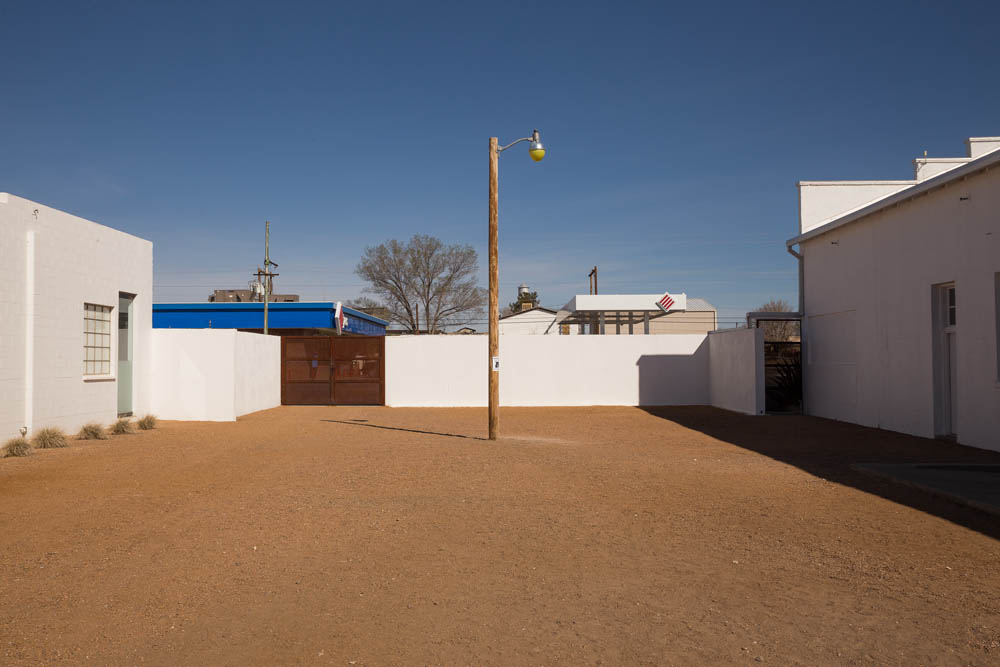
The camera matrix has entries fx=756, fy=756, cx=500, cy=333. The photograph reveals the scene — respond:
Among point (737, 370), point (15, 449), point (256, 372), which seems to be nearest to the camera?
point (15, 449)

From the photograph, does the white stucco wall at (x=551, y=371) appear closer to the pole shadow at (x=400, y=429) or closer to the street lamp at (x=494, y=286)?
the pole shadow at (x=400, y=429)

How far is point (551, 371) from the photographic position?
2245 cm

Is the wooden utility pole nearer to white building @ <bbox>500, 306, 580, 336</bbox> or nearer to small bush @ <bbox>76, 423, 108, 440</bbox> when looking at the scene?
small bush @ <bbox>76, 423, 108, 440</bbox>

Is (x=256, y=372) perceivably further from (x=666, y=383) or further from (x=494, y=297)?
Result: (x=666, y=383)

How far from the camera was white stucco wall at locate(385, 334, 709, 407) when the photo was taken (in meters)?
22.4

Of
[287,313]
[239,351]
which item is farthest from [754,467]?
[287,313]

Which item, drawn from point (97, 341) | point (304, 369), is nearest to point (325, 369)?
point (304, 369)

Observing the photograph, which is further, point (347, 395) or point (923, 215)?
point (347, 395)

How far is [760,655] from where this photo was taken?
152 inches

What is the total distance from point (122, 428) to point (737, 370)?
14493 mm

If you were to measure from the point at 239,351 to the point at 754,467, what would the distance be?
41.8 ft

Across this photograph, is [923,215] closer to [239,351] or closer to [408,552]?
[408,552]

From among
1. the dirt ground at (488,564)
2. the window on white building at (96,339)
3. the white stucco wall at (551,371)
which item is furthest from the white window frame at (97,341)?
the white stucco wall at (551,371)

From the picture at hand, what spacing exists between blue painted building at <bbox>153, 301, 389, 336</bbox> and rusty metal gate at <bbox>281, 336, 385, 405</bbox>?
11.9m
